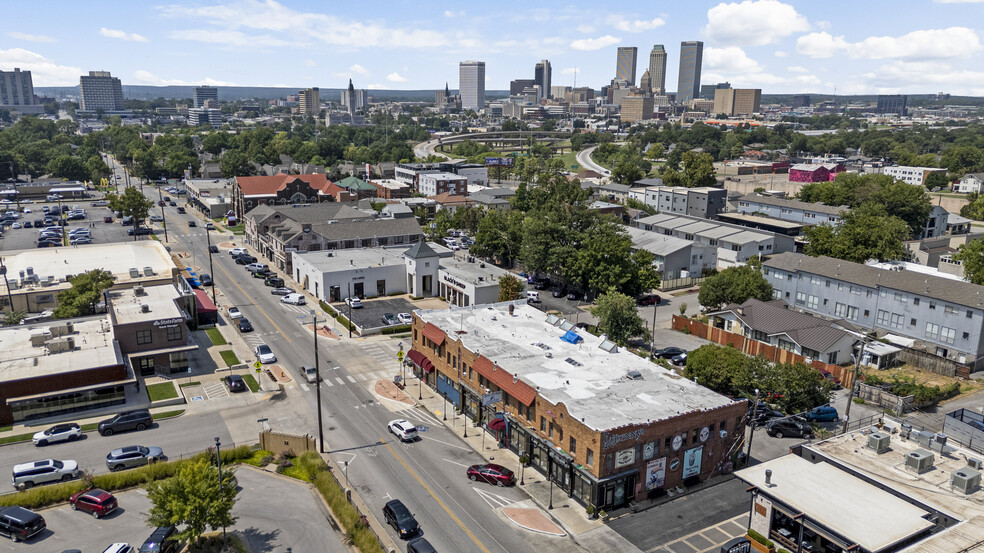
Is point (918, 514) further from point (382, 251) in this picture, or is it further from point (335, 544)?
point (382, 251)

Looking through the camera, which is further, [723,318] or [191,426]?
[723,318]

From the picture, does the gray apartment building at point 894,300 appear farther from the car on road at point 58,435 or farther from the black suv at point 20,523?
the car on road at point 58,435

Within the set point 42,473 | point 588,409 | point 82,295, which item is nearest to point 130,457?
point 42,473

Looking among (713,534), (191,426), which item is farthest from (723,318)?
(191,426)

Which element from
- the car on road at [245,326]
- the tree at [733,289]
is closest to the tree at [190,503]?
the car on road at [245,326]

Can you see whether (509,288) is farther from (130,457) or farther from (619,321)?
(130,457)

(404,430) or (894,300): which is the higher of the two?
(894,300)

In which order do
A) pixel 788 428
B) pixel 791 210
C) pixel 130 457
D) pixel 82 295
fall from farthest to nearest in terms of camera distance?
1. pixel 791 210
2. pixel 82 295
3. pixel 788 428
4. pixel 130 457
